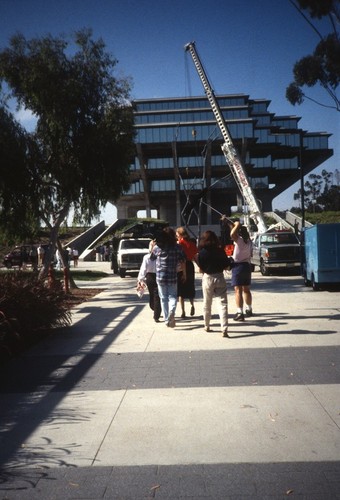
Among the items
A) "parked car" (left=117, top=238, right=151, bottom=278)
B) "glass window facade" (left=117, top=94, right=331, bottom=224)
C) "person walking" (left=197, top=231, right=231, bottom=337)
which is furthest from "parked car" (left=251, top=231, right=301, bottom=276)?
"glass window facade" (left=117, top=94, right=331, bottom=224)

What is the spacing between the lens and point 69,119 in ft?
50.8

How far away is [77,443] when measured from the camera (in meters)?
4.20

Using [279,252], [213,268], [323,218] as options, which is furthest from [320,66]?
[323,218]

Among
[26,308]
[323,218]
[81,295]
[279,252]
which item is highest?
[323,218]

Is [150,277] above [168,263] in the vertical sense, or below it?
below

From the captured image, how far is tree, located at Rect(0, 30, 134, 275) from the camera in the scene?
1531 cm

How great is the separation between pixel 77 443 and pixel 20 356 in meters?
3.79

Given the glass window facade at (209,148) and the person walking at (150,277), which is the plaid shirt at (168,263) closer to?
the person walking at (150,277)

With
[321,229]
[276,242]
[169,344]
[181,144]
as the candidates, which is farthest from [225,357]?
[181,144]

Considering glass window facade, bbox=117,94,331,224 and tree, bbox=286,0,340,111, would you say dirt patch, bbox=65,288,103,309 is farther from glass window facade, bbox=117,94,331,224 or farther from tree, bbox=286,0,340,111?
glass window facade, bbox=117,94,331,224

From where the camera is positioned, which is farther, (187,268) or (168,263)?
(187,268)

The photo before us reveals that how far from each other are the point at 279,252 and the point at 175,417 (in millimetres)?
20080

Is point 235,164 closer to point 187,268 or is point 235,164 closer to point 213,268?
point 187,268

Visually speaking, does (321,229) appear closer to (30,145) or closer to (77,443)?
(30,145)
